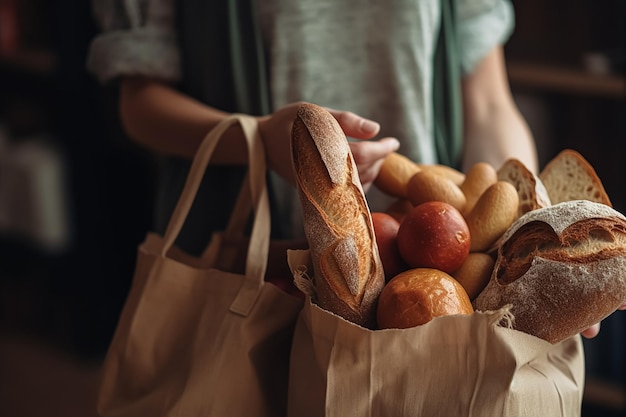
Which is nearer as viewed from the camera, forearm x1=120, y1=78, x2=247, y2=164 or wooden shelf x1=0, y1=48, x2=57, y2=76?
forearm x1=120, y1=78, x2=247, y2=164

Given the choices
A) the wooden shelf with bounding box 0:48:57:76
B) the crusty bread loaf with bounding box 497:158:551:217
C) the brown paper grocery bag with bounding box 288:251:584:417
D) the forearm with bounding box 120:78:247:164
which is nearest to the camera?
the brown paper grocery bag with bounding box 288:251:584:417

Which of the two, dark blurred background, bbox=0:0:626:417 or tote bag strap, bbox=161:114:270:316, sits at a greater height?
tote bag strap, bbox=161:114:270:316

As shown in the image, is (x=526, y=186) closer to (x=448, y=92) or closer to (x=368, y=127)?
(x=368, y=127)

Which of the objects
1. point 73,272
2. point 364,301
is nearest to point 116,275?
point 73,272

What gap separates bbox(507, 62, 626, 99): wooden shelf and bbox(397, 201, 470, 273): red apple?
46.8 inches

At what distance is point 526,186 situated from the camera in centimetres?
74

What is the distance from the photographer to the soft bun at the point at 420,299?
61 centimetres

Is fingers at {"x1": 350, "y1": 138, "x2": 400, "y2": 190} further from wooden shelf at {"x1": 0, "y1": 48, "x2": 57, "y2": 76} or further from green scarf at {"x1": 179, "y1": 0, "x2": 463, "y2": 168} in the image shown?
wooden shelf at {"x1": 0, "y1": 48, "x2": 57, "y2": 76}

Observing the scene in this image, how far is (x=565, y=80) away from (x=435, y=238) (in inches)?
49.7

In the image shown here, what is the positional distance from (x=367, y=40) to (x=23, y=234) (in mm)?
1875

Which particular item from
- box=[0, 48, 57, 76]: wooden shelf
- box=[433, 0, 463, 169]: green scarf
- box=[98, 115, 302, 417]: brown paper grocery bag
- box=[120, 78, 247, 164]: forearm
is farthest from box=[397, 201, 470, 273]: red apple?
box=[0, 48, 57, 76]: wooden shelf

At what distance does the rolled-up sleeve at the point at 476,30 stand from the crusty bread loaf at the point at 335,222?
0.50 metres

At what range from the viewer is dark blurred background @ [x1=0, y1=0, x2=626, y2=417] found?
193 cm

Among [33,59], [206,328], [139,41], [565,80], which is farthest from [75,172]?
[206,328]
